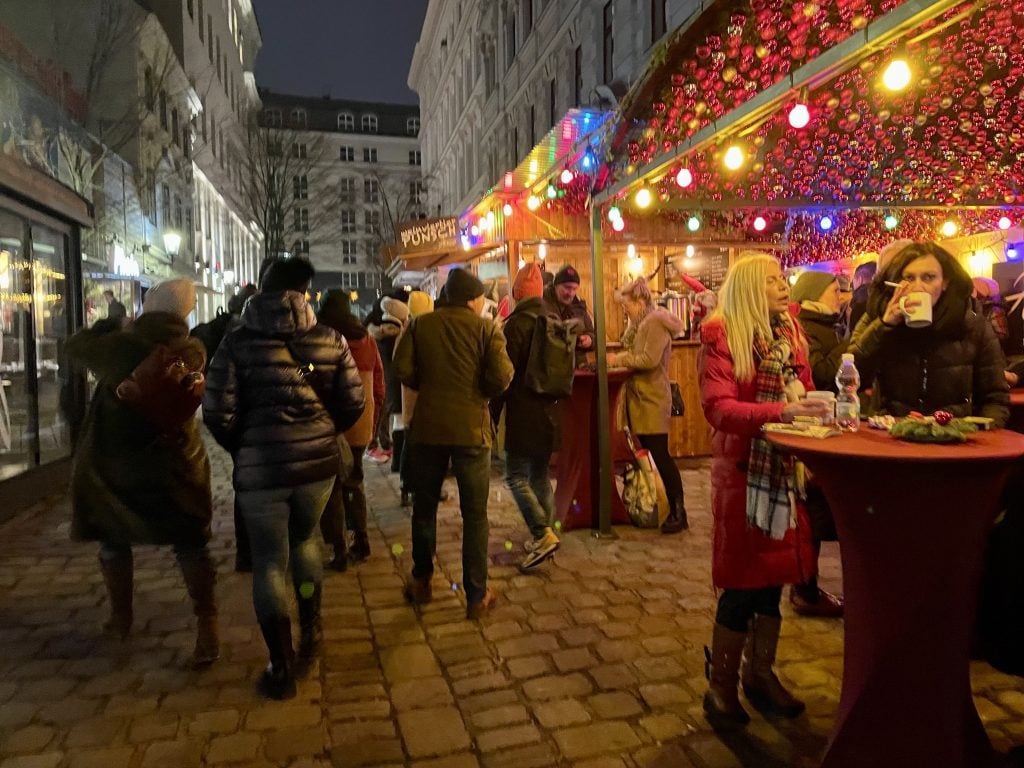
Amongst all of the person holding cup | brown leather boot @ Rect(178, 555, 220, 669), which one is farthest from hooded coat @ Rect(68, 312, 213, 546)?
Answer: the person holding cup

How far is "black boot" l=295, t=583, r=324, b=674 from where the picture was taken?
3.93 m

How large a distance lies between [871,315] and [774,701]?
6.45 ft

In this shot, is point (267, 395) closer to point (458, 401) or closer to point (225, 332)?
point (458, 401)

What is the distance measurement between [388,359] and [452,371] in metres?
4.46

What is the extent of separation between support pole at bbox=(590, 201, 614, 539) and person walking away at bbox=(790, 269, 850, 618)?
59.3 inches

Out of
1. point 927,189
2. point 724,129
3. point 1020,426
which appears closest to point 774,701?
point 1020,426

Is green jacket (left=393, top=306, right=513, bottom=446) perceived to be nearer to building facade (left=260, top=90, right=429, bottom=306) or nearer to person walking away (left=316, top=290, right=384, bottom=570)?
person walking away (left=316, top=290, right=384, bottom=570)

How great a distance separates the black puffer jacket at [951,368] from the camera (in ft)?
11.9

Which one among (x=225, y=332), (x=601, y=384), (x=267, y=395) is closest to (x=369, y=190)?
(x=225, y=332)

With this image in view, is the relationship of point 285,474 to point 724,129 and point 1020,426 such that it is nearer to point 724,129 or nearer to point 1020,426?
point 724,129

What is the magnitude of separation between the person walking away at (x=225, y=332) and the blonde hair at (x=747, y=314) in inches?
104

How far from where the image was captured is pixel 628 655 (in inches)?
157

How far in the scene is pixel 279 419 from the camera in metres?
3.51

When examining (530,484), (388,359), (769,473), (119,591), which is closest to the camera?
(769,473)
